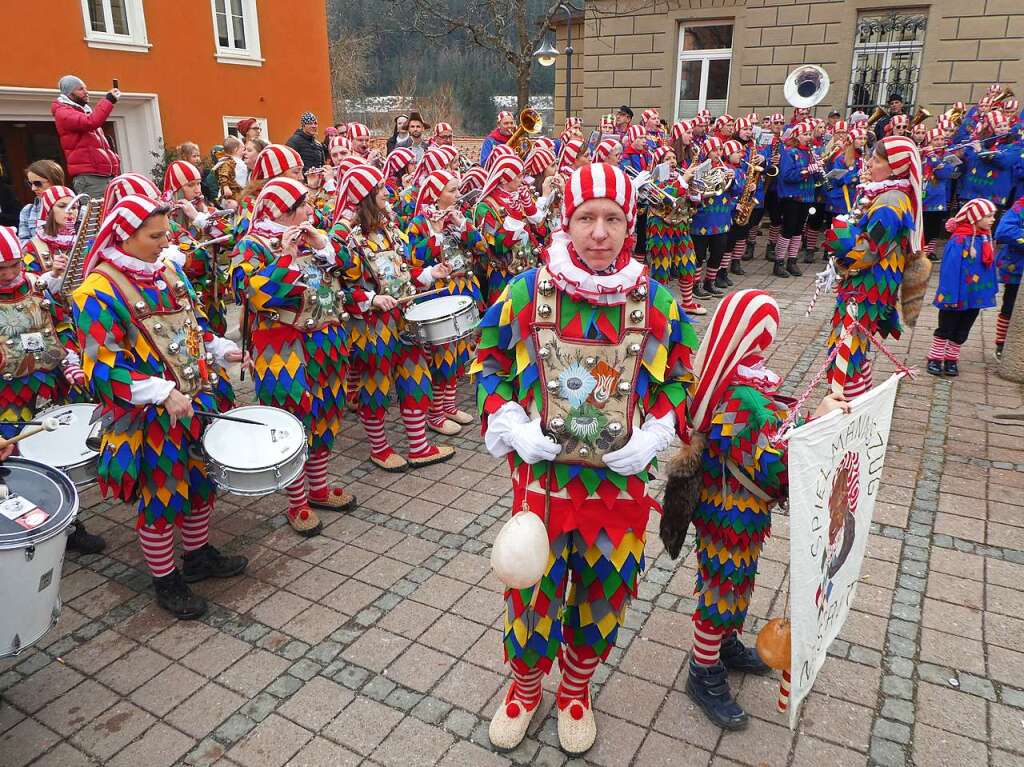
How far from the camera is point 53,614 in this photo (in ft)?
9.96

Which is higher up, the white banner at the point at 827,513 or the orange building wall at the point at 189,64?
the orange building wall at the point at 189,64

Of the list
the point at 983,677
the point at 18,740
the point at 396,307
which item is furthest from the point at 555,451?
the point at 396,307

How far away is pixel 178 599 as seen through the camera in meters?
4.02

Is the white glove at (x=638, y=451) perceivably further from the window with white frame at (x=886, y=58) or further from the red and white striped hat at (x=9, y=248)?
the window with white frame at (x=886, y=58)

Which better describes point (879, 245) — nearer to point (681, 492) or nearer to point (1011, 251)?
point (1011, 251)

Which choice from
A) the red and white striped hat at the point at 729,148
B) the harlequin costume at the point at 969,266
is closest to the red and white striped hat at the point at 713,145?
the red and white striped hat at the point at 729,148

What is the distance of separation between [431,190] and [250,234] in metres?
1.97

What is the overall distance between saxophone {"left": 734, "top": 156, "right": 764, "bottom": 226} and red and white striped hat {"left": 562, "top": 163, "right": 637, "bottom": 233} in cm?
867

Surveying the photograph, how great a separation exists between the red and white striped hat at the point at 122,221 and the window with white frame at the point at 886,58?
16272 mm

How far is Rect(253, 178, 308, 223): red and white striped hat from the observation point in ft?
14.4

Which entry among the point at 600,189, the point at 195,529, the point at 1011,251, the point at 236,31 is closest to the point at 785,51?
the point at 1011,251

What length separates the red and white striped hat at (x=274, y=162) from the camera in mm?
4766

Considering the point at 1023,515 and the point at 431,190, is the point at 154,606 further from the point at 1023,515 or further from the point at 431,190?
the point at 1023,515

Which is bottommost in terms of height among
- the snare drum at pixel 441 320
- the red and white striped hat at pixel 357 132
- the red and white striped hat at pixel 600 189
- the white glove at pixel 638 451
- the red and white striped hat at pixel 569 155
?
the snare drum at pixel 441 320
